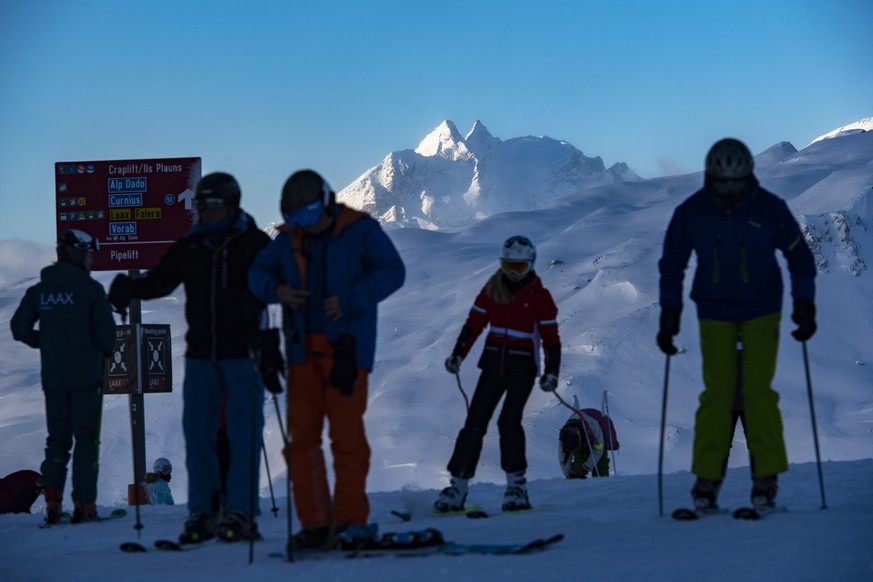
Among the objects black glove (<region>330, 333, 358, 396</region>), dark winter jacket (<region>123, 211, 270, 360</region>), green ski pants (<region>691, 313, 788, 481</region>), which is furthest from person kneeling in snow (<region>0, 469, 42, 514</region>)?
green ski pants (<region>691, 313, 788, 481</region>)

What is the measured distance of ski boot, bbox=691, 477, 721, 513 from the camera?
6797 mm

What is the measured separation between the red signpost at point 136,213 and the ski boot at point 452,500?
446 inches

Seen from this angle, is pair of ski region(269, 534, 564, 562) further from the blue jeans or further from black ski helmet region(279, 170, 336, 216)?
black ski helmet region(279, 170, 336, 216)

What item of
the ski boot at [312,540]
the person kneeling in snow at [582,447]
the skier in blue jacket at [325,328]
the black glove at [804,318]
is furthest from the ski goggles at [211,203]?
the person kneeling in snow at [582,447]

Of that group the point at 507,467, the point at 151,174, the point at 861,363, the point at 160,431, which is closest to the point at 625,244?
the point at 861,363

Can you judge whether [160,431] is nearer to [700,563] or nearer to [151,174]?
[151,174]

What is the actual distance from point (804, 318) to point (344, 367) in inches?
99.3

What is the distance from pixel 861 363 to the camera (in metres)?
80.6

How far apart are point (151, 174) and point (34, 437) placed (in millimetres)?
61875

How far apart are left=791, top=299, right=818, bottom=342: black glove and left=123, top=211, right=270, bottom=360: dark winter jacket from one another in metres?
2.84

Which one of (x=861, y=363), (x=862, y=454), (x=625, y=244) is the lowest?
(x=862, y=454)

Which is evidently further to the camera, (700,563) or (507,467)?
(507,467)

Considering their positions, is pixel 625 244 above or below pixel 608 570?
above

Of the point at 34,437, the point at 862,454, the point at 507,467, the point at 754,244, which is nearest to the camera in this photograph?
the point at 754,244
